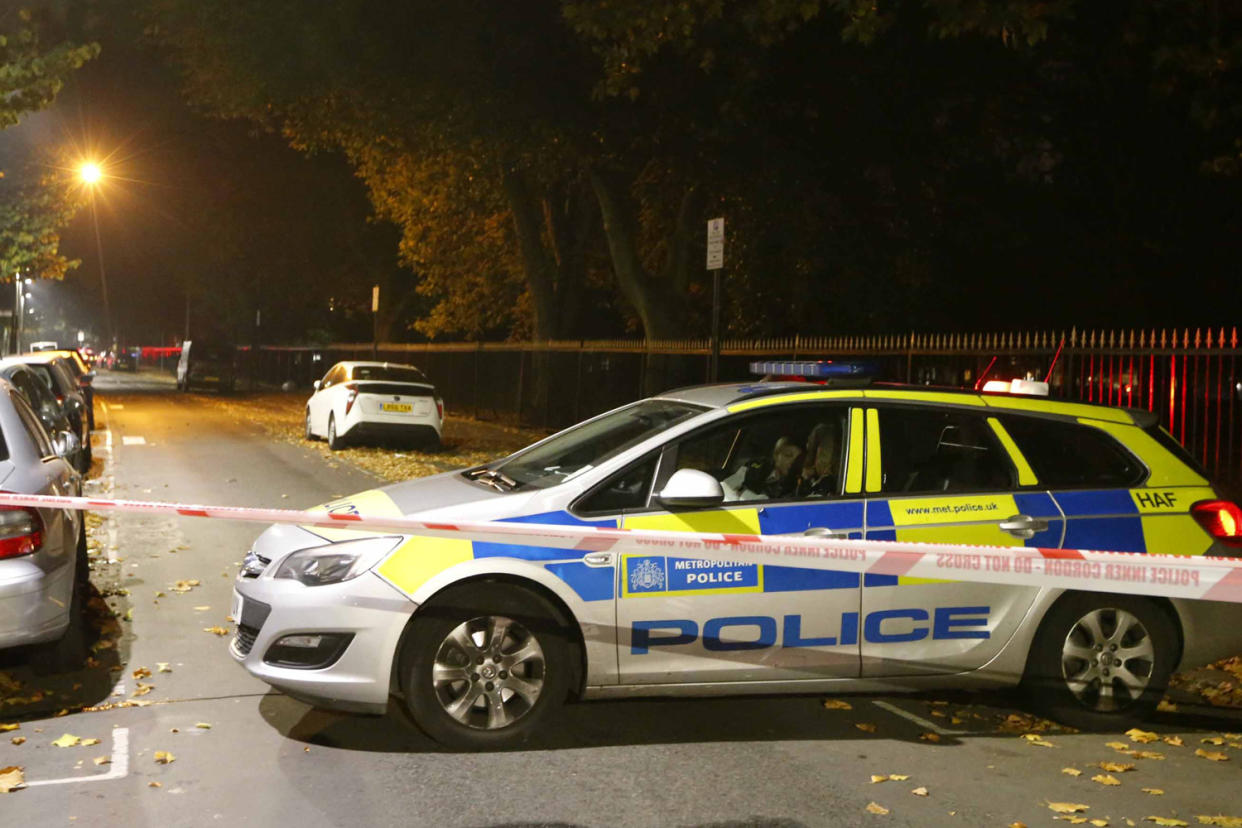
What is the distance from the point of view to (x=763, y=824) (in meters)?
5.09

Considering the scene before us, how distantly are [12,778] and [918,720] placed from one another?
13.2ft

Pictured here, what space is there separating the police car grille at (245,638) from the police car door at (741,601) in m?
1.62

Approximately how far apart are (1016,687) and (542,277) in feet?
80.6

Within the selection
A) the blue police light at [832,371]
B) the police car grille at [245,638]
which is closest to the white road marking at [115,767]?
the police car grille at [245,638]

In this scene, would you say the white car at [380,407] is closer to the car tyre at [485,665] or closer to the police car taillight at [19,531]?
the police car taillight at [19,531]

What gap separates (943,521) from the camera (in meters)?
6.27

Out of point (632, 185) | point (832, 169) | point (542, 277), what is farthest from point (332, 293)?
point (832, 169)

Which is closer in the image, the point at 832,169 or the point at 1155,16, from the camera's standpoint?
the point at 1155,16

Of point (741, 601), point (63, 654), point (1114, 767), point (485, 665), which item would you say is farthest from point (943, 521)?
point (63, 654)

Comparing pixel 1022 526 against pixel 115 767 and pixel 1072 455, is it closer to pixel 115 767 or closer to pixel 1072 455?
pixel 1072 455

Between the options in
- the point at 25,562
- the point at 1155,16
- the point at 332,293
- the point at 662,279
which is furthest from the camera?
the point at 332,293

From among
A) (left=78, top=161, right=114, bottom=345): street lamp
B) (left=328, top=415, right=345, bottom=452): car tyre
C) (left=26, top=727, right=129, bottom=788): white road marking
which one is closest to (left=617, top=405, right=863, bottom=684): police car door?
(left=26, top=727, right=129, bottom=788): white road marking

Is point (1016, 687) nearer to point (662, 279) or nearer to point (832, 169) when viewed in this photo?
point (832, 169)

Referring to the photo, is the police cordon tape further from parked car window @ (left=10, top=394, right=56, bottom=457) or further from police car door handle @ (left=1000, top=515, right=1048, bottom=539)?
parked car window @ (left=10, top=394, right=56, bottom=457)
